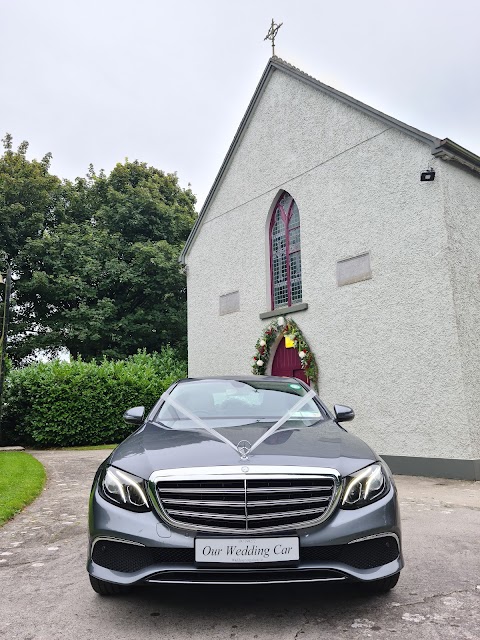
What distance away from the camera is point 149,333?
2562 centimetres

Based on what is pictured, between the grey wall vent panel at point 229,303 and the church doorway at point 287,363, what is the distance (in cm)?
176

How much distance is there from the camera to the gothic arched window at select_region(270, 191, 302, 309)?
12.7m

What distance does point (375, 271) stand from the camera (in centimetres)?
1041

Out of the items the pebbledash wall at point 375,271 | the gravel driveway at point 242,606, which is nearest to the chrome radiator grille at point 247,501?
the gravel driveway at point 242,606

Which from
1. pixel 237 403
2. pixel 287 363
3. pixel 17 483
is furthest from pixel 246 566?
pixel 287 363

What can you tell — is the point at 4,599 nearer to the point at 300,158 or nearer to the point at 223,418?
the point at 223,418

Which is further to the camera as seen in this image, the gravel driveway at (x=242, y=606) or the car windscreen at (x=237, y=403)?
the car windscreen at (x=237, y=403)

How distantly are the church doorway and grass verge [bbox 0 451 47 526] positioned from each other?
552cm

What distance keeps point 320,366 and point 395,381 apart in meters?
1.91

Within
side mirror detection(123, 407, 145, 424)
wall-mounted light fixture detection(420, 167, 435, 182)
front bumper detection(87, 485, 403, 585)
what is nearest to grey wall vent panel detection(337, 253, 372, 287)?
wall-mounted light fixture detection(420, 167, 435, 182)

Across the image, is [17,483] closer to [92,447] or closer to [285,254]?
[92,447]

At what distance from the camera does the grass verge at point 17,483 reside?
6340 mm

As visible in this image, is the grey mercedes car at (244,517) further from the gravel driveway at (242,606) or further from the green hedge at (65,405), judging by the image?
the green hedge at (65,405)

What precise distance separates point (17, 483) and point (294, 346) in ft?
20.7
